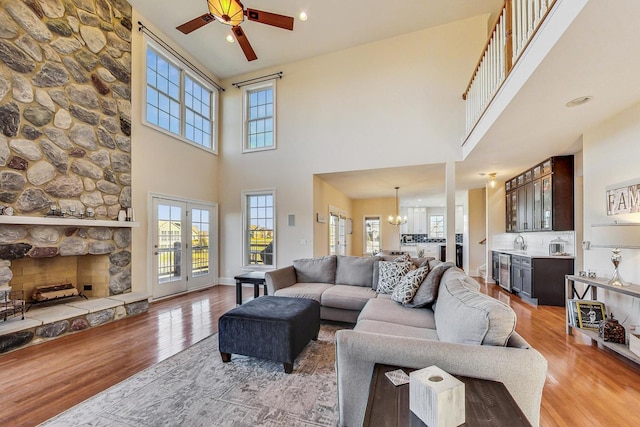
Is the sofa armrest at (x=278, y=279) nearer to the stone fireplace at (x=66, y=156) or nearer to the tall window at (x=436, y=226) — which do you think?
the stone fireplace at (x=66, y=156)

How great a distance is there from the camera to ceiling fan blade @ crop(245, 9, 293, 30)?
341 centimetres

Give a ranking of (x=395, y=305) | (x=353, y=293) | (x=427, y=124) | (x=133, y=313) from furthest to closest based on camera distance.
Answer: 1. (x=427, y=124)
2. (x=133, y=313)
3. (x=353, y=293)
4. (x=395, y=305)

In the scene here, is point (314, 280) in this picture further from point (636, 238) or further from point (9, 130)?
point (9, 130)

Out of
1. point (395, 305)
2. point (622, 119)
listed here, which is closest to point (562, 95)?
point (622, 119)

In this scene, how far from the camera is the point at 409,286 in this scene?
279cm

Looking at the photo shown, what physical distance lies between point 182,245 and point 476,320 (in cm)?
534

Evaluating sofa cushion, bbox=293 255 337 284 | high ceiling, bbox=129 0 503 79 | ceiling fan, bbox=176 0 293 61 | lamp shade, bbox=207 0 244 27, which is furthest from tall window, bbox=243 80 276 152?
sofa cushion, bbox=293 255 337 284

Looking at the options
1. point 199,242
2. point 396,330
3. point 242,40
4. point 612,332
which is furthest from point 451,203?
point 199,242

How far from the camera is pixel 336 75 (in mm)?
5809

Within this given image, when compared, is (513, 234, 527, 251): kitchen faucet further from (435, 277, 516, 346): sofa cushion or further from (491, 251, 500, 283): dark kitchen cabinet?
(435, 277, 516, 346): sofa cushion

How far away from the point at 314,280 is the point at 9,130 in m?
4.07

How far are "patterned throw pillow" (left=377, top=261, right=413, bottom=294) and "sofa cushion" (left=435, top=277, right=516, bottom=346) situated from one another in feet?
4.01

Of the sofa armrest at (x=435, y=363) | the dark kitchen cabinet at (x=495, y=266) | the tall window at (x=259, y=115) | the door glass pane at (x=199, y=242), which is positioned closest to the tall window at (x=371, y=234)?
the dark kitchen cabinet at (x=495, y=266)

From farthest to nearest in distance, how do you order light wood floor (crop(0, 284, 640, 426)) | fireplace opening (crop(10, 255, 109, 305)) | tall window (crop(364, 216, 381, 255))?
tall window (crop(364, 216, 381, 255)) < fireplace opening (crop(10, 255, 109, 305)) < light wood floor (crop(0, 284, 640, 426))
